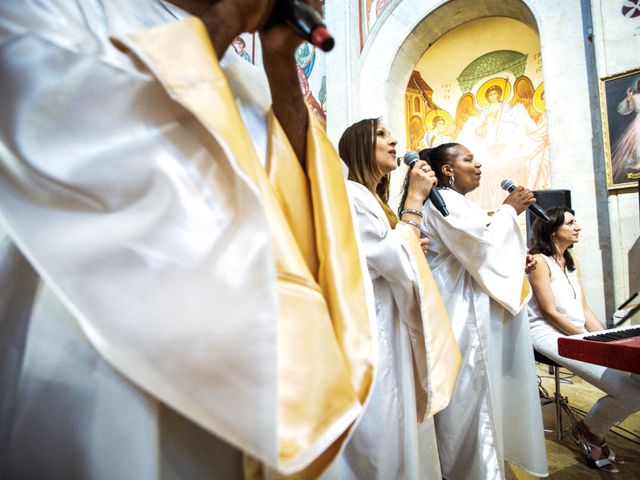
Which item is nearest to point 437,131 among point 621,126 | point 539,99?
point 539,99

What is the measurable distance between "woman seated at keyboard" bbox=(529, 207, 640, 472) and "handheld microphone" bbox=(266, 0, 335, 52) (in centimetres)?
237

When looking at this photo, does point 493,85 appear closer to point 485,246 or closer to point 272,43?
point 485,246

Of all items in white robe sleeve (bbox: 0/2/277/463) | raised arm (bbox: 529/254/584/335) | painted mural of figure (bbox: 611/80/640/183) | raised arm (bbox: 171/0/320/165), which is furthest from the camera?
painted mural of figure (bbox: 611/80/640/183)

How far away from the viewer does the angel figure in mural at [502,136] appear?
23.6 ft

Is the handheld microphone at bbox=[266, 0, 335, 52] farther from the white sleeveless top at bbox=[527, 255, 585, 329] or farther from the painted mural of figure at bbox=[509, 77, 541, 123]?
the painted mural of figure at bbox=[509, 77, 541, 123]

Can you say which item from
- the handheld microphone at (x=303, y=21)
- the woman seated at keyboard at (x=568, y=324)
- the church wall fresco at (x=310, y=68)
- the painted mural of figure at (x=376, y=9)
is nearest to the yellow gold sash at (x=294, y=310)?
the handheld microphone at (x=303, y=21)

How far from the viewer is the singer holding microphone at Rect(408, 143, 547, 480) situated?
1.72 metres

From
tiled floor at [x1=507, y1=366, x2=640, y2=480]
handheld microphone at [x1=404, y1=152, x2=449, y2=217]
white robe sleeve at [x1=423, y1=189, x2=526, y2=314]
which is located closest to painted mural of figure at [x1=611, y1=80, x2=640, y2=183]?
tiled floor at [x1=507, y1=366, x2=640, y2=480]

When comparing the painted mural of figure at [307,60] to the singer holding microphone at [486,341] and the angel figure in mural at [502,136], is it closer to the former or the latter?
the angel figure in mural at [502,136]

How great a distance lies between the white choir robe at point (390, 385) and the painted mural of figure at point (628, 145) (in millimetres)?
3919

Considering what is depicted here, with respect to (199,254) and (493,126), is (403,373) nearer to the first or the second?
(199,254)

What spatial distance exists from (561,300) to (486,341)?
1.16 meters

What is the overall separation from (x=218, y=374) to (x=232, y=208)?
188mm

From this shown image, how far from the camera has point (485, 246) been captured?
6.08 feet
